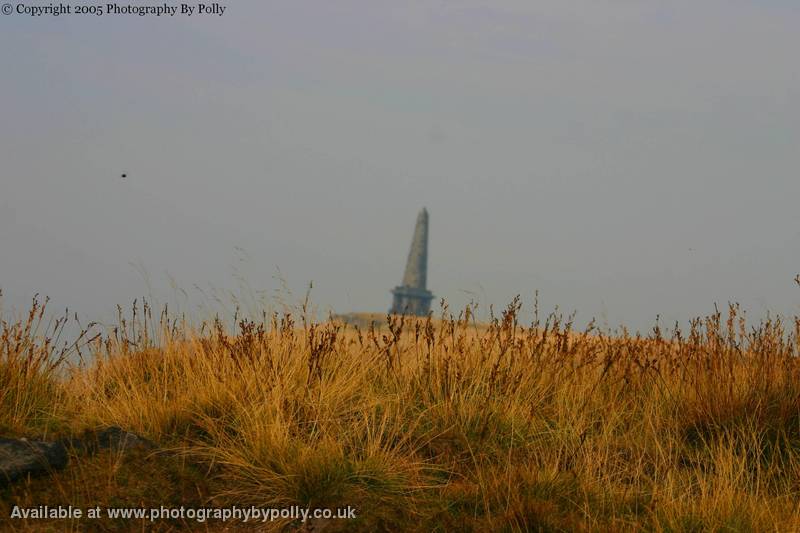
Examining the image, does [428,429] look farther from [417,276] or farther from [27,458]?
[417,276]

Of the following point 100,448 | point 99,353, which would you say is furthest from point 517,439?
point 99,353

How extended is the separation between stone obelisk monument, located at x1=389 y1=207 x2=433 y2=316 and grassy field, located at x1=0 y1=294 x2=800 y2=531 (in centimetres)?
5492

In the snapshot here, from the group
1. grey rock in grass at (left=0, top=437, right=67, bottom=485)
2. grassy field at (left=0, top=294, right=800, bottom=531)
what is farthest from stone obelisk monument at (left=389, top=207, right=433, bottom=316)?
grey rock in grass at (left=0, top=437, right=67, bottom=485)

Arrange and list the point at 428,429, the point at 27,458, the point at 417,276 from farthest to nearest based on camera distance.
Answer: the point at 417,276, the point at 428,429, the point at 27,458

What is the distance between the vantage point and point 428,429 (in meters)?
6.20

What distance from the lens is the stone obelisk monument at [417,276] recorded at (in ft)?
210

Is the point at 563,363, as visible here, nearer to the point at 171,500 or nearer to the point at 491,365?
the point at 491,365

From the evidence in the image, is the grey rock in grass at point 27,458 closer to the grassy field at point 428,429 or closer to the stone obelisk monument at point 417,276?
the grassy field at point 428,429

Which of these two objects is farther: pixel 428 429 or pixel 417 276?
pixel 417 276

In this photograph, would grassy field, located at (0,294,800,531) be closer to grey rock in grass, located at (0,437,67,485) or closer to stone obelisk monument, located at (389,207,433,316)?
grey rock in grass, located at (0,437,67,485)

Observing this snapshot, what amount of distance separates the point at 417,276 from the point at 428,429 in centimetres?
5869

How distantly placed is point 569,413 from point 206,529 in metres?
3.14

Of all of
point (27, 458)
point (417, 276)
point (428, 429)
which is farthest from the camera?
point (417, 276)

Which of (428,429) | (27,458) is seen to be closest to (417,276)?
(428,429)
